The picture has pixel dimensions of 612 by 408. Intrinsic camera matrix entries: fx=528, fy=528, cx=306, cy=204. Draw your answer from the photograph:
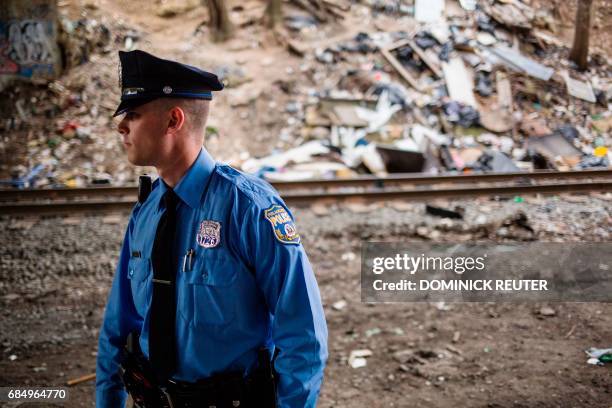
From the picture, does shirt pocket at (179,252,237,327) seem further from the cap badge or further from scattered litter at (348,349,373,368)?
scattered litter at (348,349,373,368)

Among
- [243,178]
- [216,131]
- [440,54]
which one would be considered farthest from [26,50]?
[243,178]

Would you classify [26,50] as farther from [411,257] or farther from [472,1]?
[472,1]

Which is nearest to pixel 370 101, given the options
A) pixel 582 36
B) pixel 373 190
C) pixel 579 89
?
pixel 373 190

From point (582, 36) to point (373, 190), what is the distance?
7809 millimetres

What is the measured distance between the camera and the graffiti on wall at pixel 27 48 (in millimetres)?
10047

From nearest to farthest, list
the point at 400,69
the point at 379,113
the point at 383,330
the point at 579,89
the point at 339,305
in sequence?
the point at 383,330, the point at 339,305, the point at 379,113, the point at 400,69, the point at 579,89

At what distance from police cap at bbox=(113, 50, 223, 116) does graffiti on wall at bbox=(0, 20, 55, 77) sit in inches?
386

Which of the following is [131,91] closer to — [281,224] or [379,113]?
[281,224]

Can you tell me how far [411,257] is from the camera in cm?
578

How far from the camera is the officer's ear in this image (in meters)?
1.83

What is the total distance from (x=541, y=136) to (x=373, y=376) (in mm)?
7190

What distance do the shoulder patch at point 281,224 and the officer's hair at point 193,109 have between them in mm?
407

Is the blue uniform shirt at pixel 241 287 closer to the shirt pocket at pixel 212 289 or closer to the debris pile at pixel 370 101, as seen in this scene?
the shirt pocket at pixel 212 289

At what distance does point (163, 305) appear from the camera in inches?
72.4
